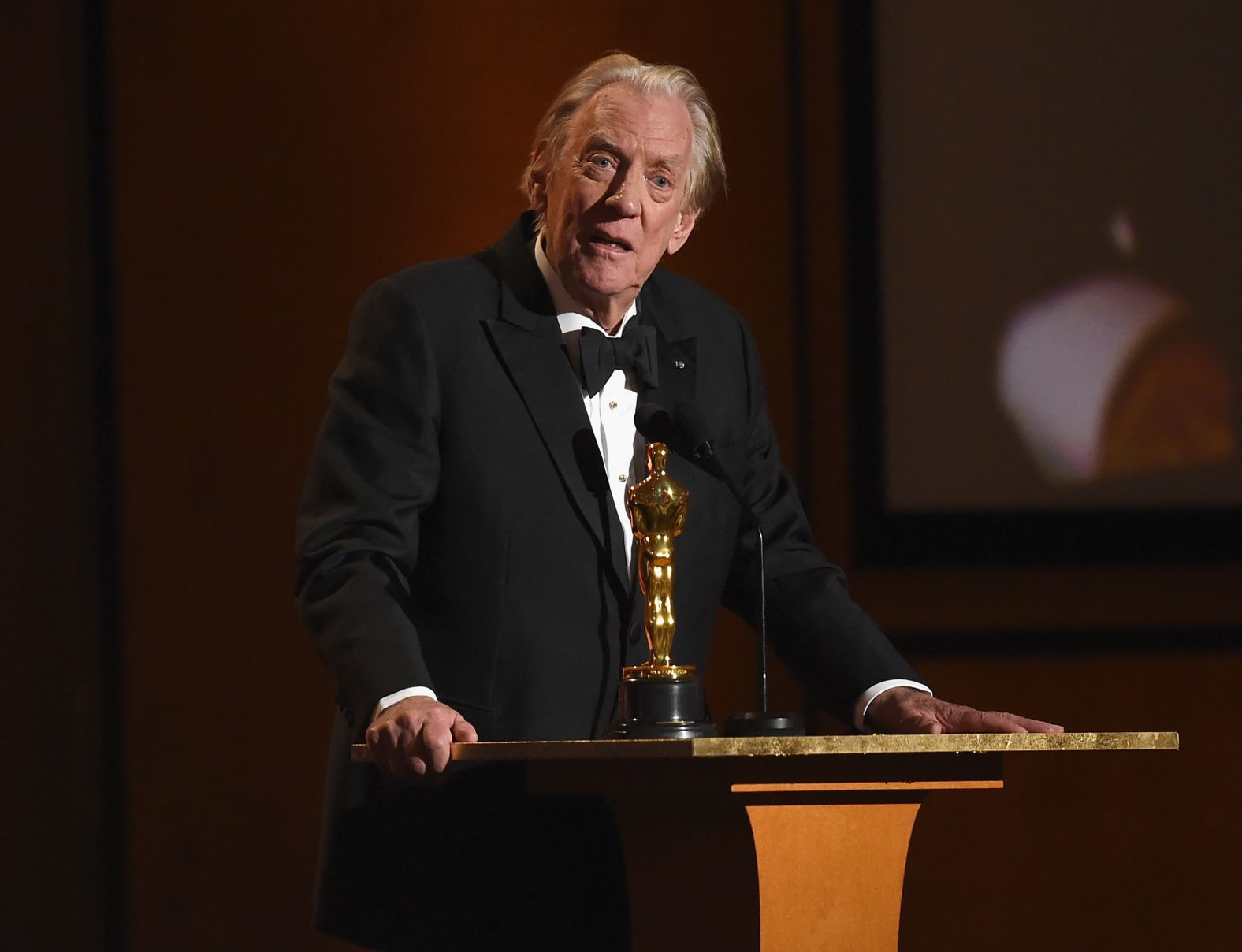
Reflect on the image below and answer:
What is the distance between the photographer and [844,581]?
2125 millimetres

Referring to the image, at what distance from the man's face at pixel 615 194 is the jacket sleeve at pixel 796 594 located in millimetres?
246

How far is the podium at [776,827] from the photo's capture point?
138cm

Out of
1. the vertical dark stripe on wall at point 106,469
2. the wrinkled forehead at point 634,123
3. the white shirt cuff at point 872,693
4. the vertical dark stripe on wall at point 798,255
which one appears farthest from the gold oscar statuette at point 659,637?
the vertical dark stripe on wall at point 106,469

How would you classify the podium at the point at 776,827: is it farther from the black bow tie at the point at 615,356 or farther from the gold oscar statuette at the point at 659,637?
the black bow tie at the point at 615,356

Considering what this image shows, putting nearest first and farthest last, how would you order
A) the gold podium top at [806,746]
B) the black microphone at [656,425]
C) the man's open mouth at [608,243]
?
the gold podium top at [806,746]
the black microphone at [656,425]
the man's open mouth at [608,243]

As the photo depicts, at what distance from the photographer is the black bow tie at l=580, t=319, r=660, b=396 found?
200 cm

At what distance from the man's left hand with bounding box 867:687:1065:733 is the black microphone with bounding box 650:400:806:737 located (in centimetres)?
17

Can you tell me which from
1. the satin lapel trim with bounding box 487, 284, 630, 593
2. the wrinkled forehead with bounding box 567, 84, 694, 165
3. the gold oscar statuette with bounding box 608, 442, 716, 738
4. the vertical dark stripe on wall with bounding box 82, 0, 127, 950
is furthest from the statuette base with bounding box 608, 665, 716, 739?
the vertical dark stripe on wall with bounding box 82, 0, 127, 950

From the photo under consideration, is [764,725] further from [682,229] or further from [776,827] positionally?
[682,229]

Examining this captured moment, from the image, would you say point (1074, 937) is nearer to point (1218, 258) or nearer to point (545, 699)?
point (1218, 258)

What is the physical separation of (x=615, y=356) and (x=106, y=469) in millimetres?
1693

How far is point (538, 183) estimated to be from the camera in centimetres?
220

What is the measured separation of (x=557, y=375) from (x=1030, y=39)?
196 cm

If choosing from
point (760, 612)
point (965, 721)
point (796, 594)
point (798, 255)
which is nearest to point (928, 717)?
point (965, 721)
